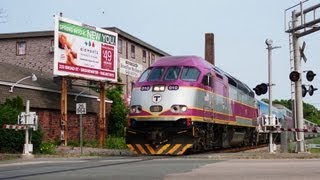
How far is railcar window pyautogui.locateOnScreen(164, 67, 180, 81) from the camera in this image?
20469mm

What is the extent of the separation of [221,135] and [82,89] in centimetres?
1429

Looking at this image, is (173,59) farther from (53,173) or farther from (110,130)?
(110,130)

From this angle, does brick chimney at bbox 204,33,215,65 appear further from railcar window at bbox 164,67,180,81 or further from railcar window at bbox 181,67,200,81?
railcar window at bbox 164,67,180,81

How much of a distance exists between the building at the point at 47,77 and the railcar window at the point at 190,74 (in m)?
10.9

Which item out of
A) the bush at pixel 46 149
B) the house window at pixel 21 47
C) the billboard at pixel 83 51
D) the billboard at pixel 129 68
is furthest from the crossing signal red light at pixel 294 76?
the house window at pixel 21 47

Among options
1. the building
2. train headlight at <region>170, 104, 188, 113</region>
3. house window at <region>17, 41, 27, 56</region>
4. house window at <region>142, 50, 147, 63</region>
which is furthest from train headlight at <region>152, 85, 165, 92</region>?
house window at <region>142, 50, 147, 63</region>

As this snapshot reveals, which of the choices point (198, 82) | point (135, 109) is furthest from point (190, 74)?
point (135, 109)

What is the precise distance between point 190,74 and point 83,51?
12046 millimetres

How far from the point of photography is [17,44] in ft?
149

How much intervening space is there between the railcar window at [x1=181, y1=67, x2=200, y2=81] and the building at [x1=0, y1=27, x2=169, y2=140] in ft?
35.8

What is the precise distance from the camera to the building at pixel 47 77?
2942 centimetres

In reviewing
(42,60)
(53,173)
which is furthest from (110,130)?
(53,173)

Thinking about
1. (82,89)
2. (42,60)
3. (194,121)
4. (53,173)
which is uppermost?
(42,60)

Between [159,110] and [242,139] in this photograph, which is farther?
[242,139]
